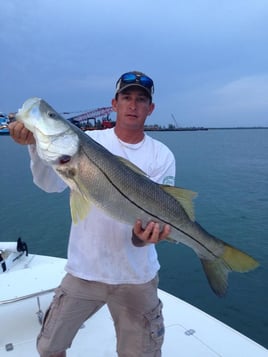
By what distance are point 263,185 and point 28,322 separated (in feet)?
64.7

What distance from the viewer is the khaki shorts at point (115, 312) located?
286 centimetres

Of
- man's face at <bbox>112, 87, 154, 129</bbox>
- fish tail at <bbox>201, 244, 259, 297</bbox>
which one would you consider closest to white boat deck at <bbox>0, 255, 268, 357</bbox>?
fish tail at <bbox>201, 244, 259, 297</bbox>

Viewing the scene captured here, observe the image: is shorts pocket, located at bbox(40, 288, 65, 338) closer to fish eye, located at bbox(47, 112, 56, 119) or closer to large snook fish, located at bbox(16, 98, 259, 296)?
large snook fish, located at bbox(16, 98, 259, 296)

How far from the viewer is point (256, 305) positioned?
794cm

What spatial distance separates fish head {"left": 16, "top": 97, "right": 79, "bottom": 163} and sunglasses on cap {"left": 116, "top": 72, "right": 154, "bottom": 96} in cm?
84

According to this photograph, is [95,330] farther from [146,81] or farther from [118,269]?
[146,81]

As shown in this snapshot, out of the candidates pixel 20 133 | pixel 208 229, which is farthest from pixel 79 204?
pixel 208 229

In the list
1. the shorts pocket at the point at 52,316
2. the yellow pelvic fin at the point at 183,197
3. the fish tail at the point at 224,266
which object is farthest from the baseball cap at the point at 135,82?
the shorts pocket at the point at 52,316

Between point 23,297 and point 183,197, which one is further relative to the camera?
point 23,297

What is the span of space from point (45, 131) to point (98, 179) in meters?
0.52

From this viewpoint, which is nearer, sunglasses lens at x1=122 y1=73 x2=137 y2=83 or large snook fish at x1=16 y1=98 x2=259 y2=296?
large snook fish at x1=16 y1=98 x2=259 y2=296

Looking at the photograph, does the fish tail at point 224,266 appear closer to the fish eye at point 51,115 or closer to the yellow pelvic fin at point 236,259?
the yellow pelvic fin at point 236,259

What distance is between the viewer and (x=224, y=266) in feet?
9.32

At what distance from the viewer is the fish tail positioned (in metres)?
2.80
